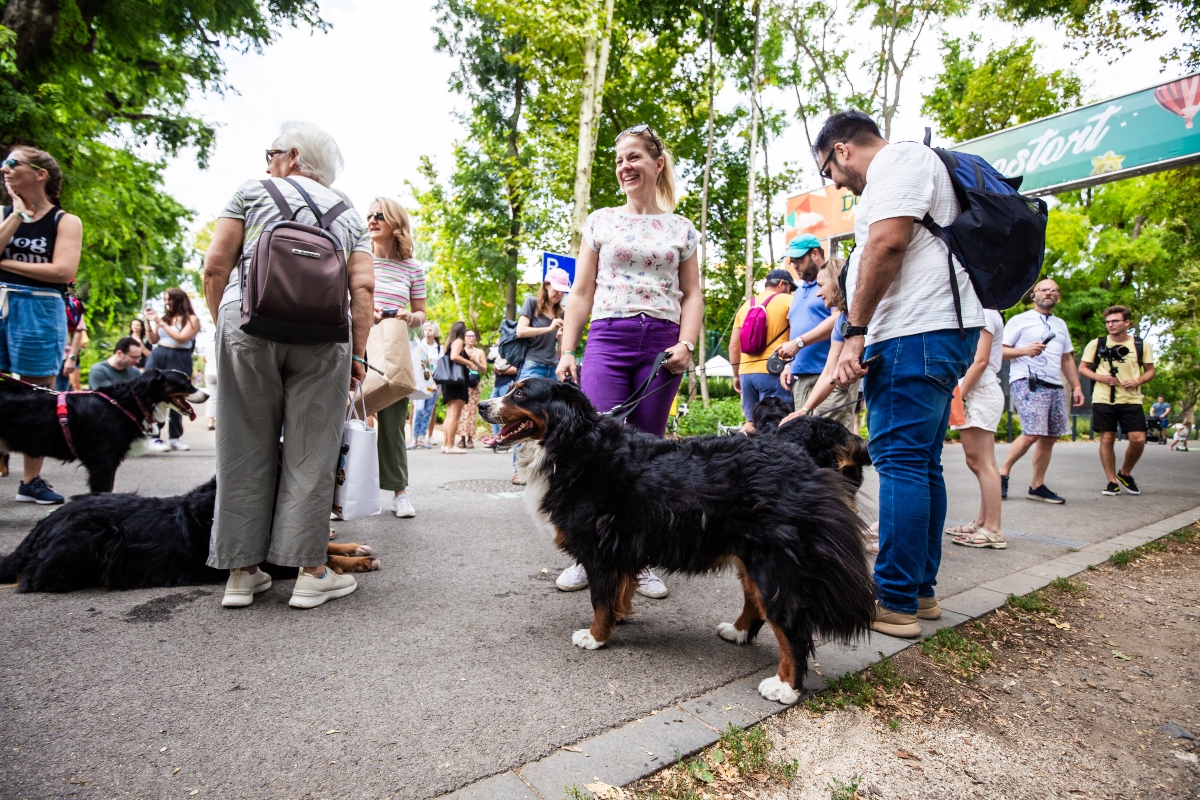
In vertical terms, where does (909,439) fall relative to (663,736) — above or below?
above

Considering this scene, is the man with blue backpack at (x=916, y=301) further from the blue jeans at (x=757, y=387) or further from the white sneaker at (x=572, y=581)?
the blue jeans at (x=757, y=387)

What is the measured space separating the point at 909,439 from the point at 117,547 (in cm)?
376

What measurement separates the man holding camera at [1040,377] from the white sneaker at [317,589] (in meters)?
6.24

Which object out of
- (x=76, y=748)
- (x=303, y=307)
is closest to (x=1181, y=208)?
(x=303, y=307)

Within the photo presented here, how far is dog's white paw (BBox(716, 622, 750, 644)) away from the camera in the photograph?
2531 millimetres

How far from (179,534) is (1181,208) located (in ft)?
70.9

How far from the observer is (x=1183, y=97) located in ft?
22.7

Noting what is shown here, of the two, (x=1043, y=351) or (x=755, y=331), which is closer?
(x=755, y=331)

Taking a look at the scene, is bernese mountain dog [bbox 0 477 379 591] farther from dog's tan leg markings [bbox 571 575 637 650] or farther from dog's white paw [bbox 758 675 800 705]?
dog's white paw [bbox 758 675 800 705]

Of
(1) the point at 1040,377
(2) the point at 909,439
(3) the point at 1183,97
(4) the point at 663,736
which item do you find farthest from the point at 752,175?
(4) the point at 663,736

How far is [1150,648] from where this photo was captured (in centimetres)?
270

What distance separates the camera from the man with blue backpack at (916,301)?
244 centimetres

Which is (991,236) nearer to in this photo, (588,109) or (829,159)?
(829,159)

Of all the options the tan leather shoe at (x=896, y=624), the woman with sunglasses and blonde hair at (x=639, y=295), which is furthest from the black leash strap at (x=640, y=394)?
the tan leather shoe at (x=896, y=624)
